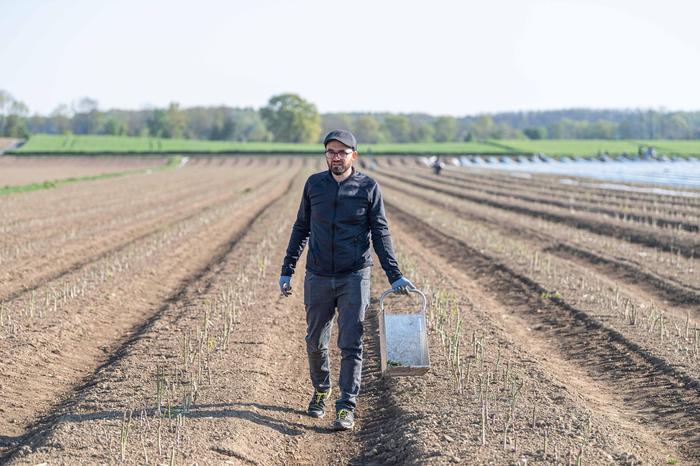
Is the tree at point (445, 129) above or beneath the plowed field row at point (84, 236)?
above

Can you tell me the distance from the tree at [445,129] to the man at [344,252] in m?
167

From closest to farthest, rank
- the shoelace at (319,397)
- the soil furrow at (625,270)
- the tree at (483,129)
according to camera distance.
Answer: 1. the shoelace at (319,397)
2. the soil furrow at (625,270)
3. the tree at (483,129)

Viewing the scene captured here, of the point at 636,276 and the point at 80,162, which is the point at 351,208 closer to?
the point at 636,276

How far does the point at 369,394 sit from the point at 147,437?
247 centimetres

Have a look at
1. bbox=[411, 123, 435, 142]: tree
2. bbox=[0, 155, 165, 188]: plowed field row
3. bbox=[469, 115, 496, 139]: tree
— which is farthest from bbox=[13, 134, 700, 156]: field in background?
bbox=[411, 123, 435, 142]: tree

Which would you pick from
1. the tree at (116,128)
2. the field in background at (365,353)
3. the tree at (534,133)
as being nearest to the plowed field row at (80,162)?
the tree at (116,128)

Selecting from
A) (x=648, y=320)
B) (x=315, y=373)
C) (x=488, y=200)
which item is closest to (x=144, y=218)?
(x=488, y=200)

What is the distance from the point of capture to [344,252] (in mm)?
6902

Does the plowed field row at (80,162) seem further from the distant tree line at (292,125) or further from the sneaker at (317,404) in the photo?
the sneaker at (317,404)

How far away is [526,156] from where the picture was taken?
305 feet

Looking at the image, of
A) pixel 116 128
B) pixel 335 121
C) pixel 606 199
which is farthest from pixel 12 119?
pixel 606 199

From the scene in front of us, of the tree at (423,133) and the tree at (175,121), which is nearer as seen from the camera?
the tree at (175,121)

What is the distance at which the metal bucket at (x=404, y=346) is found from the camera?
7.06 meters

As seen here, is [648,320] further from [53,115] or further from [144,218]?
[53,115]
